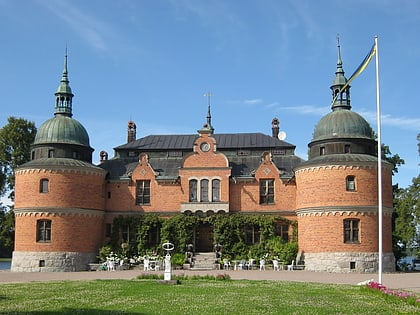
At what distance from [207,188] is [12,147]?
21326 mm

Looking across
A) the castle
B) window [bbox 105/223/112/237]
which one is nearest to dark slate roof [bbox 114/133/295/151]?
the castle

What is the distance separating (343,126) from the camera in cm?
3894

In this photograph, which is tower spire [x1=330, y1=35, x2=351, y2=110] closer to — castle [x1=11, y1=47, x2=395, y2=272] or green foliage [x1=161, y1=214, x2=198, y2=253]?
castle [x1=11, y1=47, x2=395, y2=272]

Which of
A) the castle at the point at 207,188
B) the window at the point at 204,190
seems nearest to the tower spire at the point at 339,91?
the castle at the point at 207,188

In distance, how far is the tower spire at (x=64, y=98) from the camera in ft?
141

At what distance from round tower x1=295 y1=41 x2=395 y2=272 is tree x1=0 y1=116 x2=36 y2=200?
90.1ft

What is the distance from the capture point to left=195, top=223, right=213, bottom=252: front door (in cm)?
4259

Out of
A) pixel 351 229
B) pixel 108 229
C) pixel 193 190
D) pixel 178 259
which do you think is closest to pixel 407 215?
pixel 351 229

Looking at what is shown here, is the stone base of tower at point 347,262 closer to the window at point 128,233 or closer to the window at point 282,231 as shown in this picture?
the window at point 282,231

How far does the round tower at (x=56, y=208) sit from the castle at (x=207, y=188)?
2.7 inches

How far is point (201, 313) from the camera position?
1488 cm

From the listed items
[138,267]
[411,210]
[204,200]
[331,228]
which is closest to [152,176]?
[204,200]

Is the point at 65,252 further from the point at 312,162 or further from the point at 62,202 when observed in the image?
the point at 312,162

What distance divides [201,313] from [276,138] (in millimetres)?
33880
